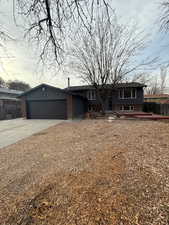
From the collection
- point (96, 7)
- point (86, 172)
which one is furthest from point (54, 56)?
point (86, 172)

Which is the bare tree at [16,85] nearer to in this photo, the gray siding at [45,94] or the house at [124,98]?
the house at [124,98]

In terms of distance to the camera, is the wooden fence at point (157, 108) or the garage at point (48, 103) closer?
the garage at point (48, 103)

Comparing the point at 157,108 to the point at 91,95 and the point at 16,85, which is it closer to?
the point at 91,95

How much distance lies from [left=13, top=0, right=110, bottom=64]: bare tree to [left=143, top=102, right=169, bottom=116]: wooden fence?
15.3 meters

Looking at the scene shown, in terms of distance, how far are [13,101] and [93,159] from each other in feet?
64.0

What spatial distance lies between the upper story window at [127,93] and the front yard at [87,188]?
1642cm

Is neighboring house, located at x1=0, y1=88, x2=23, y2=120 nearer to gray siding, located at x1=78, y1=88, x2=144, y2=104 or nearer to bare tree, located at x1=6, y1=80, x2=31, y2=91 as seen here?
gray siding, located at x1=78, y1=88, x2=144, y2=104

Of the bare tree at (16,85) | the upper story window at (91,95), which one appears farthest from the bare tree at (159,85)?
the bare tree at (16,85)

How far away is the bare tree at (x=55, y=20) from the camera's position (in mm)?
2381

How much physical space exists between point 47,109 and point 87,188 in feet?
41.2

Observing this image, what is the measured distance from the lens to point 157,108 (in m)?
16.9

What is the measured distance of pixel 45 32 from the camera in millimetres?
2814

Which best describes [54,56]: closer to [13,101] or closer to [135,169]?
[135,169]

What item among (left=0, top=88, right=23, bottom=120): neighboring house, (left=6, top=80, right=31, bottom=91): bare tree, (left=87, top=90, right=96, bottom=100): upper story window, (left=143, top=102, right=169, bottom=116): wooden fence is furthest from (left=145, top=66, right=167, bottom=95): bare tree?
(left=6, top=80, right=31, bottom=91): bare tree
